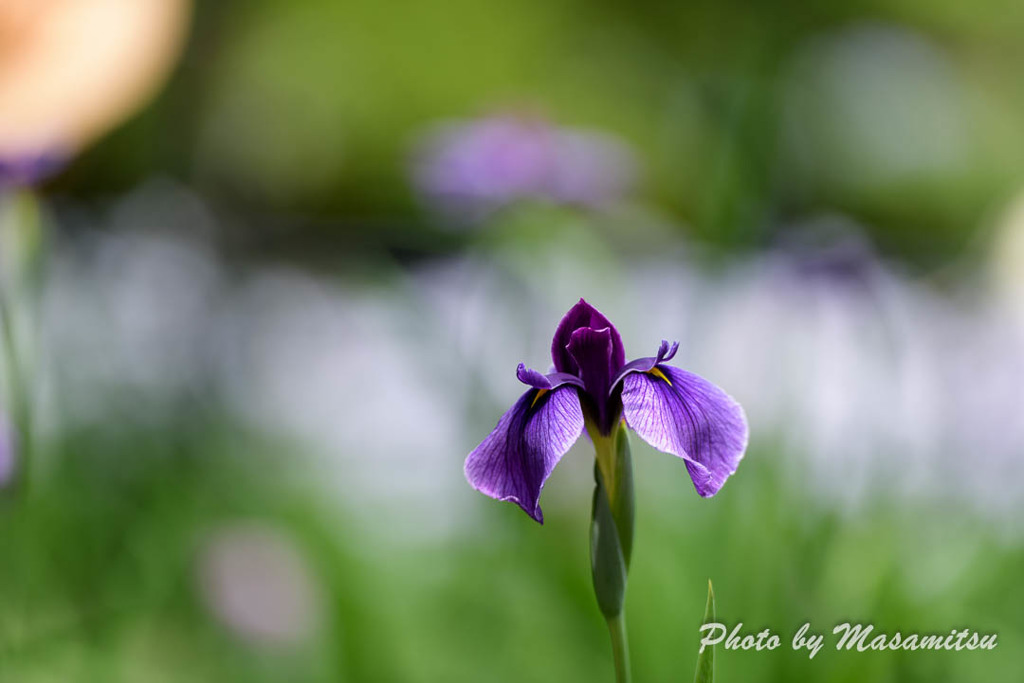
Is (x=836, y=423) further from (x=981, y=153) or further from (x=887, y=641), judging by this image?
(x=981, y=153)

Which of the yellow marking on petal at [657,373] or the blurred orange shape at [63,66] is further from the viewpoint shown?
the blurred orange shape at [63,66]

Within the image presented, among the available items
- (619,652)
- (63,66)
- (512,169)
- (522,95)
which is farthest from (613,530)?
(522,95)

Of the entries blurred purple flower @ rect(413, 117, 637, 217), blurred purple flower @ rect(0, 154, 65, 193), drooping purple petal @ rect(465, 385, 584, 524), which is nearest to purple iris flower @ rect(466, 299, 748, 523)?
drooping purple petal @ rect(465, 385, 584, 524)

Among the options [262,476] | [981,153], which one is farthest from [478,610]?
[981,153]

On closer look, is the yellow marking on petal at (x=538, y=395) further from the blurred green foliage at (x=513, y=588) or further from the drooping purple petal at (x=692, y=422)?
the blurred green foliage at (x=513, y=588)

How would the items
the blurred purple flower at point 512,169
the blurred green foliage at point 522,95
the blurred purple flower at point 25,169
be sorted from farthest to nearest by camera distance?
the blurred green foliage at point 522,95, the blurred purple flower at point 512,169, the blurred purple flower at point 25,169

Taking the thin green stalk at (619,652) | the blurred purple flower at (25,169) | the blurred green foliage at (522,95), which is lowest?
the thin green stalk at (619,652)

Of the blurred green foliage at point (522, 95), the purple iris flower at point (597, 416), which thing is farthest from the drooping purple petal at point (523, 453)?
the blurred green foliage at point (522, 95)
